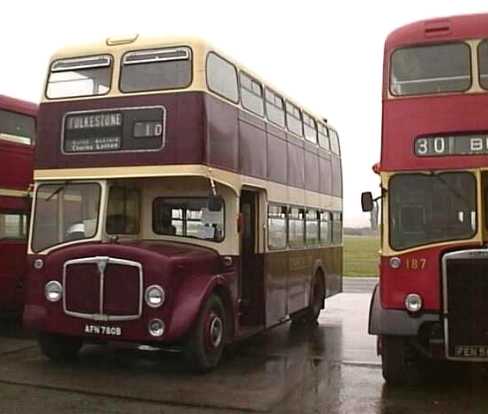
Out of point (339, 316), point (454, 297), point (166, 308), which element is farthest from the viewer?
point (339, 316)

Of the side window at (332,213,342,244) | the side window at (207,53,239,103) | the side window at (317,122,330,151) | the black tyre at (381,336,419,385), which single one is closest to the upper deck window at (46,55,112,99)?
the side window at (207,53,239,103)

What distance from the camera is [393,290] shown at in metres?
7.56

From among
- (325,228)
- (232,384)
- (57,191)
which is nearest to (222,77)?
(57,191)

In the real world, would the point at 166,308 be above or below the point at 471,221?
below

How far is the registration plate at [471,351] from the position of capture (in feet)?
23.7

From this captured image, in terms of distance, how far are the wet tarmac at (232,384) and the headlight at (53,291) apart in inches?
36.8

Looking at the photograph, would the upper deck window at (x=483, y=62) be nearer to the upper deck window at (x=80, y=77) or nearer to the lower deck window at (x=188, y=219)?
the lower deck window at (x=188, y=219)

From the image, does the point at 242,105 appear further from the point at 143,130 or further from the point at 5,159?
the point at 5,159

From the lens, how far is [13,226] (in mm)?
12141

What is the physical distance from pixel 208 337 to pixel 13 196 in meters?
5.15

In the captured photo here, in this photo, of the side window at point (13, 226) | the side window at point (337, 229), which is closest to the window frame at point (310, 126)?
the side window at point (337, 229)

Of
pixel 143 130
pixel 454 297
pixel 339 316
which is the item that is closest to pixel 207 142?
pixel 143 130

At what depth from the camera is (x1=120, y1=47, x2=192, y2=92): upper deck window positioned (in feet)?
28.8

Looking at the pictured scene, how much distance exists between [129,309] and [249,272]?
111 inches
